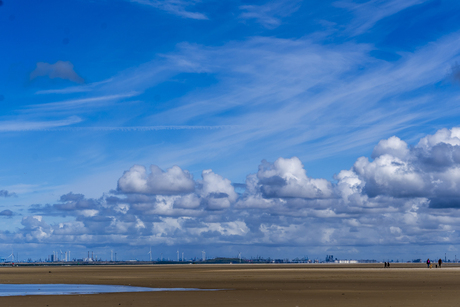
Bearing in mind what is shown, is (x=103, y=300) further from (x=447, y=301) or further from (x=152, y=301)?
(x=447, y=301)

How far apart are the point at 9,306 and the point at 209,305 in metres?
13.5

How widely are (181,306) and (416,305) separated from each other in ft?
→ 48.8

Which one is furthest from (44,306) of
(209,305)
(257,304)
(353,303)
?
(353,303)

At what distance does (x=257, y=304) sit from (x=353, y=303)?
253 inches

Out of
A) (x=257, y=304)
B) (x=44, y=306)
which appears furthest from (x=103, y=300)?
(x=257, y=304)

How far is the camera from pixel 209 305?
33.8 metres

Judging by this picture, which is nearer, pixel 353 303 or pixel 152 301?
pixel 353 303

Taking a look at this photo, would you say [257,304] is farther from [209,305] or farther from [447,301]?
[447,301]

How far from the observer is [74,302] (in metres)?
36.7

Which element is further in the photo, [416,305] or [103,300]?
[103,300]

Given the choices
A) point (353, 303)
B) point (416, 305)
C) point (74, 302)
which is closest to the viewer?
point (416, 305)

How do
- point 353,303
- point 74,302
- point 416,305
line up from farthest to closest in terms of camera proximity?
point 74,302
point 353,303
point 416,305

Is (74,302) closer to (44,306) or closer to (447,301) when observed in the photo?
(44,306)

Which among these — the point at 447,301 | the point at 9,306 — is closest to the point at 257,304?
the point at 447,301
